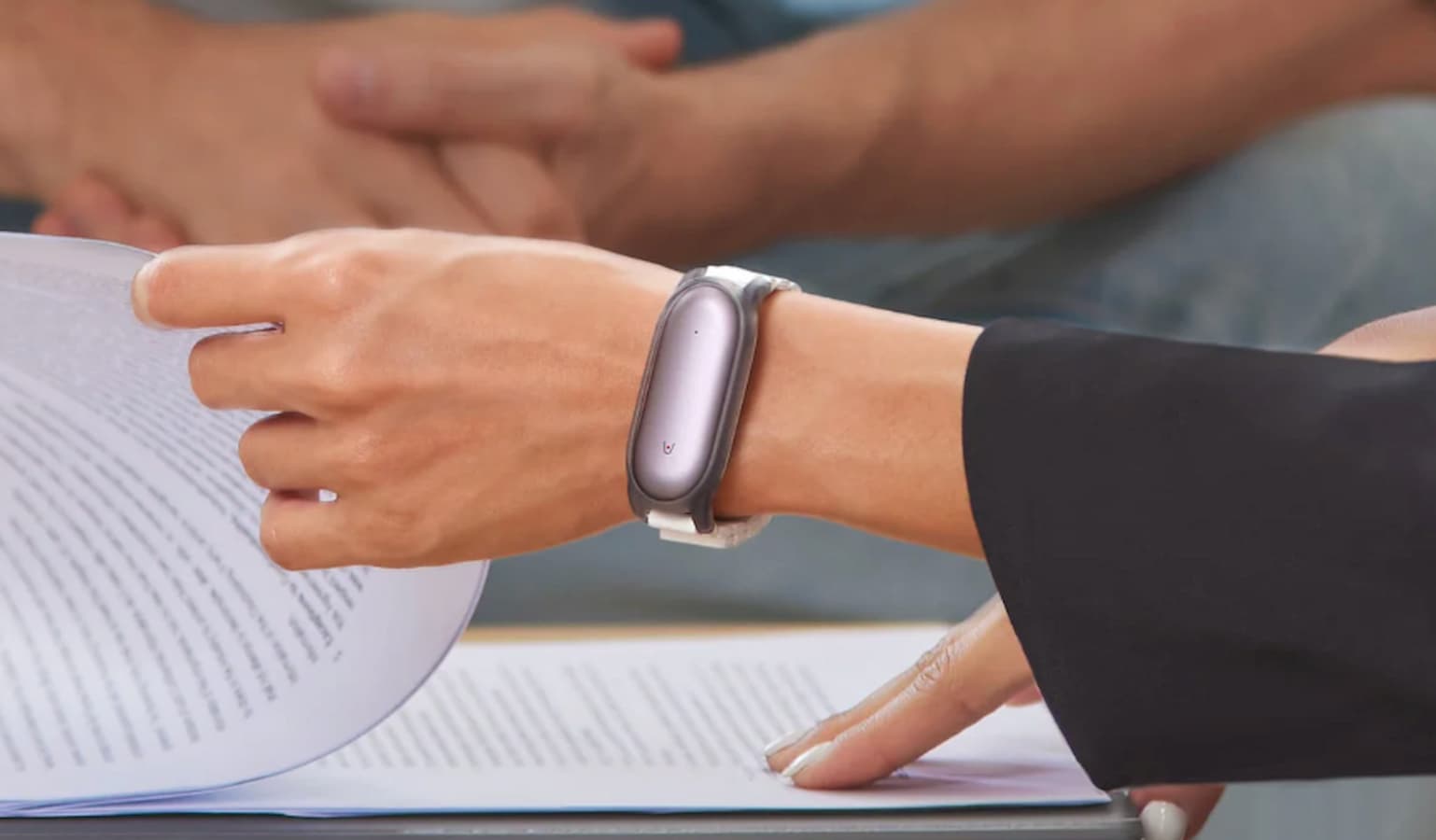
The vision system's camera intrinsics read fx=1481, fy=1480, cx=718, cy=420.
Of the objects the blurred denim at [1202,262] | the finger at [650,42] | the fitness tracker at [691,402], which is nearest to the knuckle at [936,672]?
the fitness tracker at [691,402]

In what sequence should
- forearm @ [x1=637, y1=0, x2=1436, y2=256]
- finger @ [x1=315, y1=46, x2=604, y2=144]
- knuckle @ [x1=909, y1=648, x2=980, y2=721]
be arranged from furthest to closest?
forearm @ [x1=637, y1=0, x2=1436, y2=256], finger @ [x1=315, y1=46, x2=604, y2=144], knuckle @ [x1=909, y1=648, x2=980, y2=721]

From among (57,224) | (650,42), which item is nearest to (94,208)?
(57,224)

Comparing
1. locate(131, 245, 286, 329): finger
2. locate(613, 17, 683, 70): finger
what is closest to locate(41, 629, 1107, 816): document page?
locate(131, 245, 286, 329): finger

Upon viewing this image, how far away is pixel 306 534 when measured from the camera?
362 millimetres

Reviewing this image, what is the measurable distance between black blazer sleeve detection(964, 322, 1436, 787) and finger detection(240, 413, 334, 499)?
155mm

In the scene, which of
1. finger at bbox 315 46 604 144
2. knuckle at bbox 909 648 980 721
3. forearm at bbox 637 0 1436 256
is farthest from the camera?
forearm at bbox 637 0 1436 256

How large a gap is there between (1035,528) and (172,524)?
0.22 meters

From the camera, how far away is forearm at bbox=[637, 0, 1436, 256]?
862mm

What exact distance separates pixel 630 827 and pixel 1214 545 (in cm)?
15

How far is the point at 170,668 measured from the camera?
1.27 ft

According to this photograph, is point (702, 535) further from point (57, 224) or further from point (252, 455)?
point (57, 224)

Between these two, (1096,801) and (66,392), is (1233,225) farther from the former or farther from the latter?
Answer: (66,392)

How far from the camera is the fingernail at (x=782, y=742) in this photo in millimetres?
430

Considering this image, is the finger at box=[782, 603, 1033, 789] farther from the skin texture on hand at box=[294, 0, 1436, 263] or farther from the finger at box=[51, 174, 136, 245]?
the finger at box=[51, 174, 136, 245]
